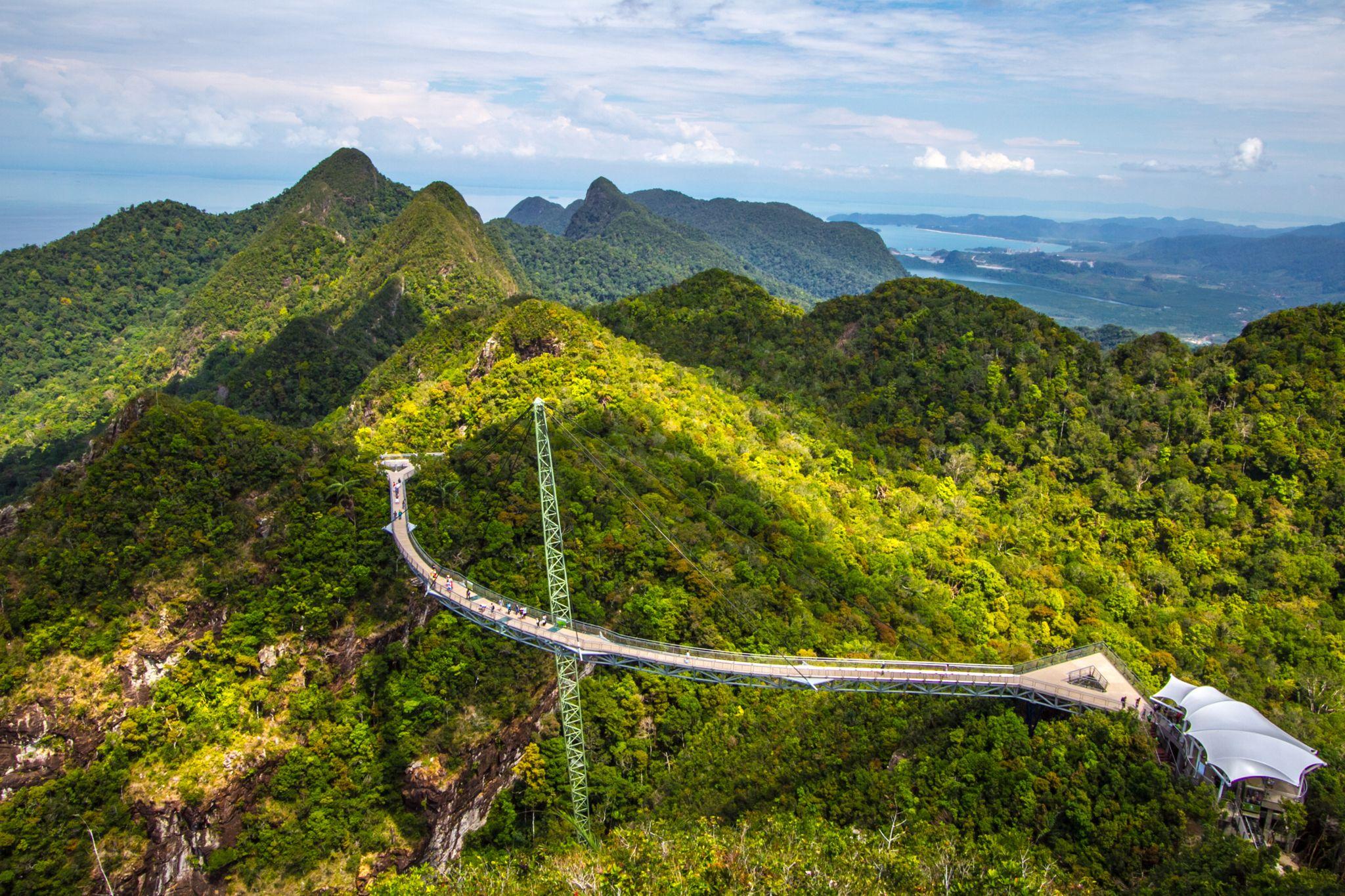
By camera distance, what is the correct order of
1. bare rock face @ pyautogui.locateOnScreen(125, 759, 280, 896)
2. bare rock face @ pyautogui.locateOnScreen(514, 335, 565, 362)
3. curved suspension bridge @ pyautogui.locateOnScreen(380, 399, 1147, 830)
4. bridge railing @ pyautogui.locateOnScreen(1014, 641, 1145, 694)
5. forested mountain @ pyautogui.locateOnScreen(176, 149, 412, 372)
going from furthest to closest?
1. forested mountain @ pyautogui.locateOnScreen(176, 149, 412, 372)
2. bare rock face @ pyautogui.locateOnScreen(514, 335, 565, 362)
3. bridge railing @ pyautogui.locateOnScreen(1014, 641, 1145, 694)
4. curved suspension bridge @ pyautogui.locateOnScreen(380, 399, 1147, 830)
5. bare rock face @ pyautogui.locateOnScreen(125, 759, 280, 896)

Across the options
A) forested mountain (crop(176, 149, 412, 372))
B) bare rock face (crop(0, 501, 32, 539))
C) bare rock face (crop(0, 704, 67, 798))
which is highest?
forested mountain (crop(176, 149, 412, 372))

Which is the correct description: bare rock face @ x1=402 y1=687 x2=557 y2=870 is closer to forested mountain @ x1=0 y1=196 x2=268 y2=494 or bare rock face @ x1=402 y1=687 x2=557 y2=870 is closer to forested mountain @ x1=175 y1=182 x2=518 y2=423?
forested mountain @ x1=175 y1=182 x2=518 y2=423

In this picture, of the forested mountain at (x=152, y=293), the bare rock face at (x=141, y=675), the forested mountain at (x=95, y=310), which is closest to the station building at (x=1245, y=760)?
the bare rock face at (x=141, y=675)

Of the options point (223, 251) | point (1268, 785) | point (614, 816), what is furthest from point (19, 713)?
point (223, 251)

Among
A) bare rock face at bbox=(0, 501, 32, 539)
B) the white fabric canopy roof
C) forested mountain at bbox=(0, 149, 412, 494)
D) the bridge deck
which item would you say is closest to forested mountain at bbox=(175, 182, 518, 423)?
forested mountain at bbox=(0, 149, 412, 494)

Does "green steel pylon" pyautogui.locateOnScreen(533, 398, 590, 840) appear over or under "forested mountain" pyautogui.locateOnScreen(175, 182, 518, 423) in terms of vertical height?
under

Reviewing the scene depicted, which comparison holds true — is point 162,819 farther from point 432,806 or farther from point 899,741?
point 899,741

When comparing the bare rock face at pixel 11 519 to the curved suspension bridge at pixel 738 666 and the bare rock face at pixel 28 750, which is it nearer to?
the bare rock face at pixel 28 750
